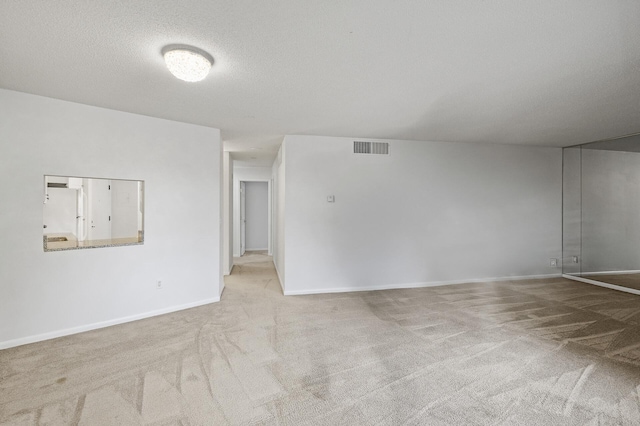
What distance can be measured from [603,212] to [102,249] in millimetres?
8211

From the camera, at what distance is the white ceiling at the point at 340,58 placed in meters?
1.65

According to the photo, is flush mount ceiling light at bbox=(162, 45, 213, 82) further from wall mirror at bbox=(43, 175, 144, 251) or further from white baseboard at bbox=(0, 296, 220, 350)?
white baseboard at bbox=(0, 296, 220, 350)

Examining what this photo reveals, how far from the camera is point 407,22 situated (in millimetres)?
1735

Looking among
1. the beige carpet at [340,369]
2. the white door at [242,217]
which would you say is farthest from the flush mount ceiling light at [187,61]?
the white door at [242,217]

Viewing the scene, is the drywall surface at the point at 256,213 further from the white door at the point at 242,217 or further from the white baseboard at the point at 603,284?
the white baseboard at the point at 603,284

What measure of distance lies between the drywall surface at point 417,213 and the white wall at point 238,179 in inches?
149

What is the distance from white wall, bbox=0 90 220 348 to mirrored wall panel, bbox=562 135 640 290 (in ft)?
22.2

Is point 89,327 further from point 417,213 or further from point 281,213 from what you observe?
point 417,213

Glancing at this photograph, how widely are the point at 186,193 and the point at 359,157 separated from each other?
2760 mm

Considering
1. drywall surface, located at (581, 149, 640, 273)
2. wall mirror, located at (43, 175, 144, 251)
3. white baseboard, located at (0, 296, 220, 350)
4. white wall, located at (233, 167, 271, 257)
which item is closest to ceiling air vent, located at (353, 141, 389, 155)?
wall mirror, located at (43, 175, 144, 251)

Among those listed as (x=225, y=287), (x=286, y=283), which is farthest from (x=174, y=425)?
(x=225, y=287)

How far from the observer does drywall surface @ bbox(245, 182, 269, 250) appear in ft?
30.0

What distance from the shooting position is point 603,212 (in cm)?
533

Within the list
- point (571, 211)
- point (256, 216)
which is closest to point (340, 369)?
point (571, 211)
